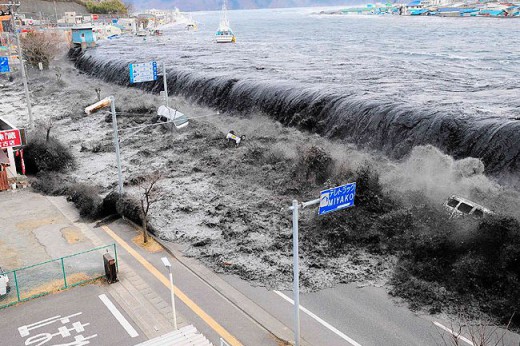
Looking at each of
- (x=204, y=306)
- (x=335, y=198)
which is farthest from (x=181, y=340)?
(x=335, y=198)

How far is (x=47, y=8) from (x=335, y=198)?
16298cm

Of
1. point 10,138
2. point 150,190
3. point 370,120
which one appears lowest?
point 150,190

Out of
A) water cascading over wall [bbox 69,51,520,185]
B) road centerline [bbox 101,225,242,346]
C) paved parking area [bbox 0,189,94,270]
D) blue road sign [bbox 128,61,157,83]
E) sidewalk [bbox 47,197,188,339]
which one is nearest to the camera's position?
road centerline [bbox 101,225,242,346]

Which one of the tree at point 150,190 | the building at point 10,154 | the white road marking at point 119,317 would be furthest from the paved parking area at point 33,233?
the white road marking at point 119,317

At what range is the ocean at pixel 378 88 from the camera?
32.5 m

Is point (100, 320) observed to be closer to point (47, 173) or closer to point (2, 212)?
point (2, 212)

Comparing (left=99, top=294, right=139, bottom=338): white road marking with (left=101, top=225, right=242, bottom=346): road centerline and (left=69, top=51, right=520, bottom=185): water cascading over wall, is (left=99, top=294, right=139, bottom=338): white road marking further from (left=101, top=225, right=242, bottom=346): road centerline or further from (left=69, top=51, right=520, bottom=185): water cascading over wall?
(left=69, top=51, right=520, bottom=185): water cascading over wall

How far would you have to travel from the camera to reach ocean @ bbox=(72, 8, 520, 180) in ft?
107

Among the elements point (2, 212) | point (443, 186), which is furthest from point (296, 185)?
point (2, 212)

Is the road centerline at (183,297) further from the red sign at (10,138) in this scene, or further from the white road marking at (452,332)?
the red sign at (10,138)

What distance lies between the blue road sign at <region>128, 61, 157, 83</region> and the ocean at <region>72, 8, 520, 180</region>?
44.2 feet

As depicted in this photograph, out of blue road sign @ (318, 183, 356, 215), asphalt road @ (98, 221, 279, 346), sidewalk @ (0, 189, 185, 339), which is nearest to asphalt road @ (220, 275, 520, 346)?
asphalt road @ (98, 221, 279, 346)

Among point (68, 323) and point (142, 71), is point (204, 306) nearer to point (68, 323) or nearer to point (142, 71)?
point (68, 323)

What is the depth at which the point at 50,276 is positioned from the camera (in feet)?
64.8
